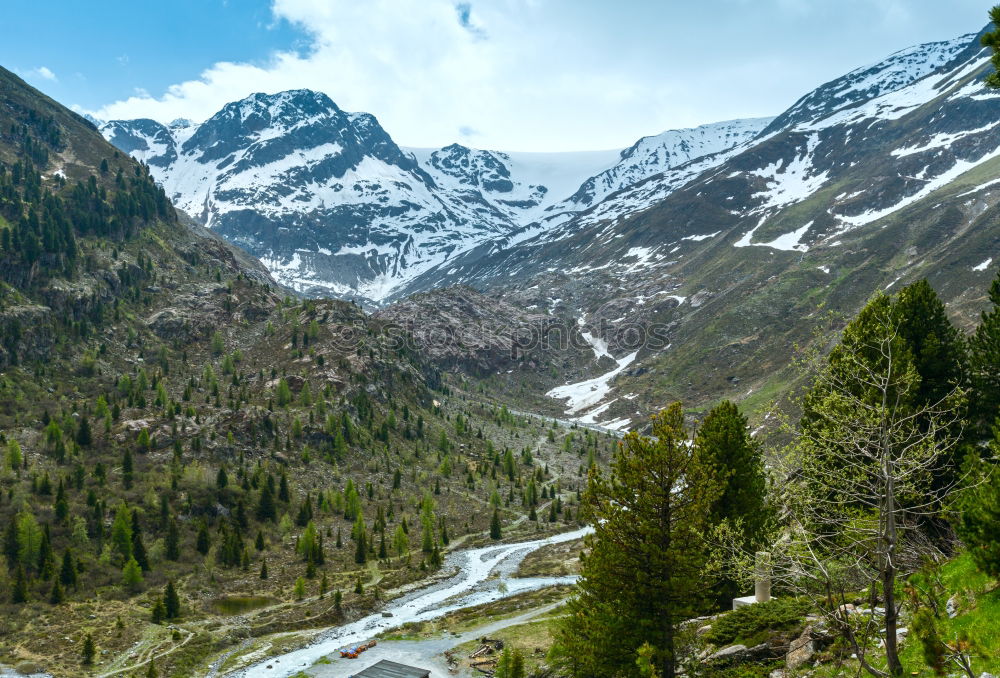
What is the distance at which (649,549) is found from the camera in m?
28.2

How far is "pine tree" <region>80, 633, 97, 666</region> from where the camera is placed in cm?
5967

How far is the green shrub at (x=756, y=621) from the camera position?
1075 inches

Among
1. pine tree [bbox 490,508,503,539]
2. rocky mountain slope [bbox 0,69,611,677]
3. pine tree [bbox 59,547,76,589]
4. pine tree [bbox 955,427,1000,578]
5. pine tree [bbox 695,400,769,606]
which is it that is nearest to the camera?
pine tree [bbox 955,427,1000,578]

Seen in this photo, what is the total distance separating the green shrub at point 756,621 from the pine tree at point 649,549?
1.86m

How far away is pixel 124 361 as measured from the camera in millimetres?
146375

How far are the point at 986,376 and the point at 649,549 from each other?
25.4m

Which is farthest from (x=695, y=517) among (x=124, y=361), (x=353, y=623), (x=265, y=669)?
(x=124, y=361)

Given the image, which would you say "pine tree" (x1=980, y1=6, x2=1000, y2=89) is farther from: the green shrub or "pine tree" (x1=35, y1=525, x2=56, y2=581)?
"pine tree" (x1=35, y1=525, x2=56, y2=581)

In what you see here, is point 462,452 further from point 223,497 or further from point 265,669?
point 265,669

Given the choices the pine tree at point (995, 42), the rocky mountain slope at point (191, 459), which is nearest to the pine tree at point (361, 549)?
the rocky mountain slope at point (191, 459)

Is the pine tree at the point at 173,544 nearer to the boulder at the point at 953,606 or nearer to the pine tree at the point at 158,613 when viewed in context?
the pine tree at the point at 158,613

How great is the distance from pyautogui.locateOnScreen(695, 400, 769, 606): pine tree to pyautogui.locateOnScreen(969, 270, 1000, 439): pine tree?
1275 cm

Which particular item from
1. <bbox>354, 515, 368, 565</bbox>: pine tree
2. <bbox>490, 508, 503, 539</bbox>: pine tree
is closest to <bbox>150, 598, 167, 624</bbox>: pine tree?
<bbox>354, 515, 368, 565</bbox>: pine tree

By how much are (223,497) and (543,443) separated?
10452cm
